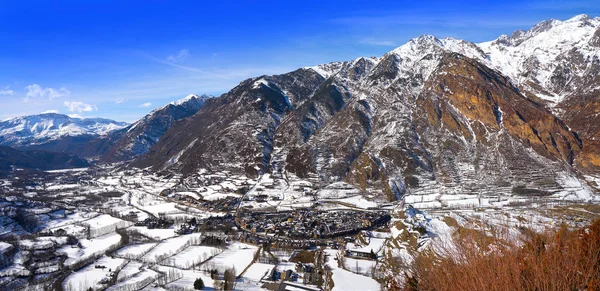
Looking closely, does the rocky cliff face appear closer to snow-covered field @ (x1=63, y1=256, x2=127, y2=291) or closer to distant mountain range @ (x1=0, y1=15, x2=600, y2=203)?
distant mountain range @ (x1=0, y1=15, x2=600, y2=203)

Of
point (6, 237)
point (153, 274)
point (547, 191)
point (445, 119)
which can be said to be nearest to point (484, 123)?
point (445, 119)

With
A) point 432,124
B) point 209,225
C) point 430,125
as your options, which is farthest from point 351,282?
point 432,124

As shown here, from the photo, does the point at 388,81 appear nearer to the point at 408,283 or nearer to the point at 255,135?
the point at 255,135

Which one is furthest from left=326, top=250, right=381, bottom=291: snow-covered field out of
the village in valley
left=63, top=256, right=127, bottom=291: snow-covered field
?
left=63, top=256, right=127, bottom=291: snow-covered field

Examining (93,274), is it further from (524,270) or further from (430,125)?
(430,125)

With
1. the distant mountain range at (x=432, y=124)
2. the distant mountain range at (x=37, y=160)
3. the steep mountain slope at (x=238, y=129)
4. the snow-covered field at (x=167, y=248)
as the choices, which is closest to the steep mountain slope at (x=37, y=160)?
the distant mountain range at (x=37, y=160)

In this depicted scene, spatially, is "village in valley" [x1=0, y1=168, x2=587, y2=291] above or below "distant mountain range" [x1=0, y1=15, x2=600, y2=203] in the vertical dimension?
below
